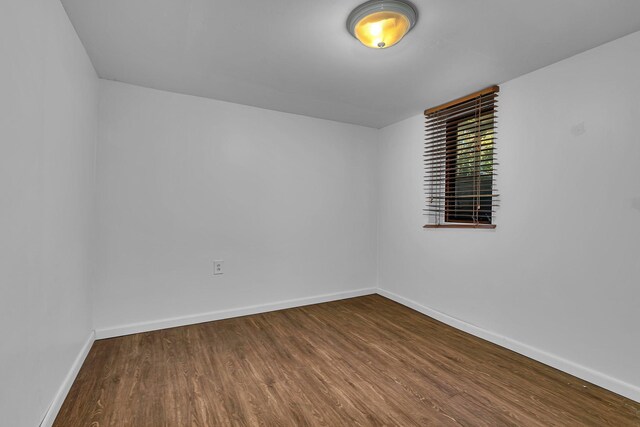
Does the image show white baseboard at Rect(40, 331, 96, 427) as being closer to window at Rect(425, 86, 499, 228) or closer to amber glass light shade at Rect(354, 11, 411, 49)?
amber glass light shade at Rect(354, 11, 411, 49)

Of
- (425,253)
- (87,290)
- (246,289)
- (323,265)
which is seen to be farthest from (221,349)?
(425,253)

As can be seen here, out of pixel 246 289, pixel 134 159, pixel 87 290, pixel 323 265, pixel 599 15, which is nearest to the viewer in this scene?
pixel 599 15

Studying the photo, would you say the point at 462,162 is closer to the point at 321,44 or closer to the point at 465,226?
the point at 465,226

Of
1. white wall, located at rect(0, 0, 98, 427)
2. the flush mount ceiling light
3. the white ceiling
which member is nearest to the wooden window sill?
the white ceiling

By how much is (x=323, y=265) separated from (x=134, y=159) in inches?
87.3

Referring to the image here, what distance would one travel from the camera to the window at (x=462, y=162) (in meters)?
2.61

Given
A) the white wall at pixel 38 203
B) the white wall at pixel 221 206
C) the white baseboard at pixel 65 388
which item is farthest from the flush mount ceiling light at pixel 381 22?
the white baseboard at pixel 65 388

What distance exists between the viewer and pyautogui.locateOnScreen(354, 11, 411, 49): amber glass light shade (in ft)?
5.32

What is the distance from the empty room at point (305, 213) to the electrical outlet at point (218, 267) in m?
0.11

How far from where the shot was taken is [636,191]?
180cm

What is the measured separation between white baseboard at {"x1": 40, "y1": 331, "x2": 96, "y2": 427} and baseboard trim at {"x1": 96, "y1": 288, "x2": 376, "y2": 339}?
0.23m

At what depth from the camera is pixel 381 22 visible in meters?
1.65

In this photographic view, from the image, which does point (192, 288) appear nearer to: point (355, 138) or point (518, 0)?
point (355, 138)

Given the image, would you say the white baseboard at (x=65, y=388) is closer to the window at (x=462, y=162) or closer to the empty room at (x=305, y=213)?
the empty room at (x=305, y=213)
